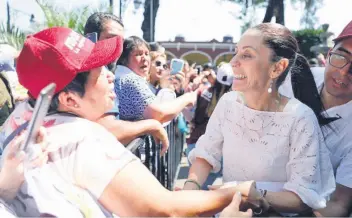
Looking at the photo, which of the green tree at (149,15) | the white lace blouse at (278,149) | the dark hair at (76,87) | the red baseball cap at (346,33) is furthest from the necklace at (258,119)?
the green tree at (149,15)

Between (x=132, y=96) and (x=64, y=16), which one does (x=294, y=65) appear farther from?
(x=64, y=16)

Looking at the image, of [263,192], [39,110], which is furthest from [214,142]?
[39,110]

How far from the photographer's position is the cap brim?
55.7 inches

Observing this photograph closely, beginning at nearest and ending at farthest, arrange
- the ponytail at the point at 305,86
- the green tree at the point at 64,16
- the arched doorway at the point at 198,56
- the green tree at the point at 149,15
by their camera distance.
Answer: the ponytail at the point at 305,86 → the green tree at the point at 64,16 → the green tree at the point at 149,15 → the arched doorway at the point at 198,56

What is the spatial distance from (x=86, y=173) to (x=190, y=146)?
3.63 metres

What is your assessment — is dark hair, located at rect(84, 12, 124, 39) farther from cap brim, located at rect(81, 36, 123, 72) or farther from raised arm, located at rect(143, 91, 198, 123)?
cap brim, located at rect(81, 36, 123, 72)

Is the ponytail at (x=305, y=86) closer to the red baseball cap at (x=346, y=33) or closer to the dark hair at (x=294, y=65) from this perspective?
the dark hair at (x=294, y=65)

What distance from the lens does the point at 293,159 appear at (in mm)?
1729

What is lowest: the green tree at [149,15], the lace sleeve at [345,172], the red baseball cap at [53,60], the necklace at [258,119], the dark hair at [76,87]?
the green tree at [149,15]

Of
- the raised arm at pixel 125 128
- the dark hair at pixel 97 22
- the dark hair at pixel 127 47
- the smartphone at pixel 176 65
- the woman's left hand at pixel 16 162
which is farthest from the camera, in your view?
the smartphone at pixel 176 65

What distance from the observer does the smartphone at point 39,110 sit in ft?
3.29

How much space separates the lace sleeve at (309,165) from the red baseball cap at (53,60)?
2.80 ft

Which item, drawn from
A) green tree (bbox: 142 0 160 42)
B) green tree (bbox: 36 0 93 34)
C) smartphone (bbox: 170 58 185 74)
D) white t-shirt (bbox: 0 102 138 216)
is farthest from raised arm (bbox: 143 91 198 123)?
green tree (bbox: 142 0 160 42)

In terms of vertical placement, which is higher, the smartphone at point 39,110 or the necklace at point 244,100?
the smartphone at point 39,110
